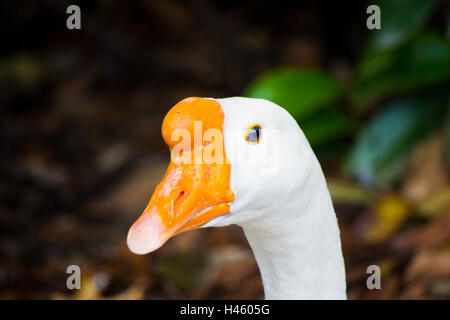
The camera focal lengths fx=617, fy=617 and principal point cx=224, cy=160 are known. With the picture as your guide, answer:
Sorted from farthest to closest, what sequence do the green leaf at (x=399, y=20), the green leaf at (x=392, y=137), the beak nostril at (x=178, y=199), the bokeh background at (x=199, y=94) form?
the green leaf at (x=392, y=137) → the green leaf at (x=399, y=20) → the bokeh background at (x=199, y=94) → the beak nostril at (x=178, y=199)

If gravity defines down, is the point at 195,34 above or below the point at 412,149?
above

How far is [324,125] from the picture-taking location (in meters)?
2.23

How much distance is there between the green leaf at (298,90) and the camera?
2.05m

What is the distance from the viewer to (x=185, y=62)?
317cm

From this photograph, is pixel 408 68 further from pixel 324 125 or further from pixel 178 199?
pixel 178 199

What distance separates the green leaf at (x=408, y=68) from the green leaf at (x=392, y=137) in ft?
0.34

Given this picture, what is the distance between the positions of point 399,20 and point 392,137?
1.36ft

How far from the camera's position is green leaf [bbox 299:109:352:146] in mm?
2213

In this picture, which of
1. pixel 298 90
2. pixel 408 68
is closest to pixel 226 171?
pixel 298 90

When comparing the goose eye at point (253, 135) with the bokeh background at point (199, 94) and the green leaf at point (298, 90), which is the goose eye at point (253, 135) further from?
the green leaf at point (298, 90)

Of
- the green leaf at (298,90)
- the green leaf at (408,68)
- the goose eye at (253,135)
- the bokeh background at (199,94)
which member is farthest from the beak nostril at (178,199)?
the green leaf at (408,68)

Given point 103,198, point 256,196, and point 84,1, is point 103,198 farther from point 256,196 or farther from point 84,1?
point 256,196
